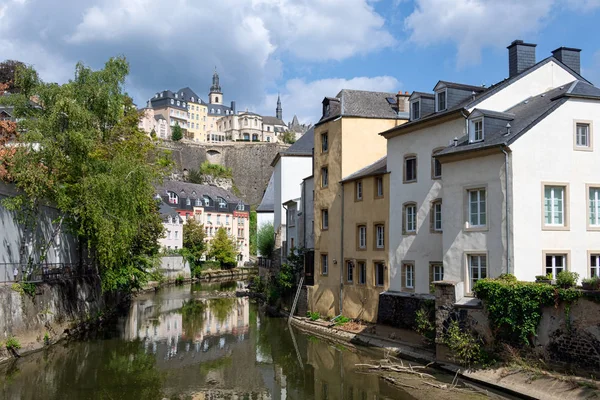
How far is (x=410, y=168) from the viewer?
24.8 metres

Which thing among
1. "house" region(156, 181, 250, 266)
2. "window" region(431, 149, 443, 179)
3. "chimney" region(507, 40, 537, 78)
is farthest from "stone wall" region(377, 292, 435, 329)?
"house" region(156, 181, 250, 266)

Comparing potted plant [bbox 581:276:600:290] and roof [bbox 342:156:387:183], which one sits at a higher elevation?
roof [bbox 342:156:387:183]

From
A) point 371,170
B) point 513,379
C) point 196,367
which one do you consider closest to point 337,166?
point 371,170

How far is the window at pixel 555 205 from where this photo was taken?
18344 mm

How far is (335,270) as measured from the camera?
29.4m

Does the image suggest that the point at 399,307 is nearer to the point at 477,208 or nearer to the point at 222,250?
the point at 477,208

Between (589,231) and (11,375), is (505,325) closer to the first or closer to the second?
(589,231)

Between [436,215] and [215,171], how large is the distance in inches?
3473

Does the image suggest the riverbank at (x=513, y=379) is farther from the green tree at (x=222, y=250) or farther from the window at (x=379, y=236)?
the green tree at (x=222, y=250)

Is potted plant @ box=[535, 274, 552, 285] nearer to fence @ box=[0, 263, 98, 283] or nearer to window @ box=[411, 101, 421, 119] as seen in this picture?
window @ box=[411, 101, 421, 119]

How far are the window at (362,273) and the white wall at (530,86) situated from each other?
9318mm

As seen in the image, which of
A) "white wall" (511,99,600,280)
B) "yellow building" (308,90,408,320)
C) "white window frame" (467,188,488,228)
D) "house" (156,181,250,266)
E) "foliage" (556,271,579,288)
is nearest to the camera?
"foliage" (556,271,579,288)

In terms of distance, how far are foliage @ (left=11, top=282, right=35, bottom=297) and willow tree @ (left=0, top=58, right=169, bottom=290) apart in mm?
2772

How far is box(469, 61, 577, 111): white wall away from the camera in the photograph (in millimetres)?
21984
